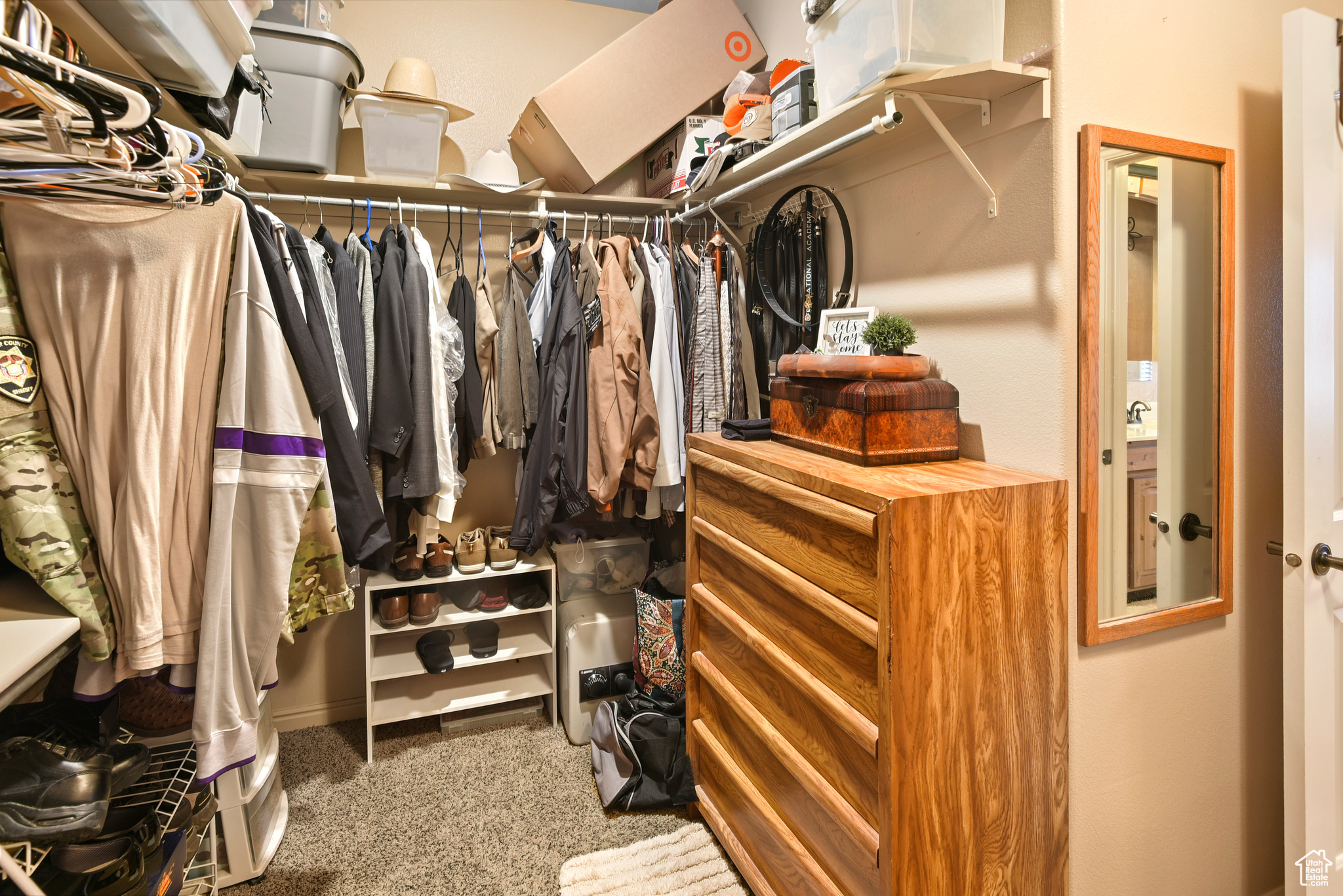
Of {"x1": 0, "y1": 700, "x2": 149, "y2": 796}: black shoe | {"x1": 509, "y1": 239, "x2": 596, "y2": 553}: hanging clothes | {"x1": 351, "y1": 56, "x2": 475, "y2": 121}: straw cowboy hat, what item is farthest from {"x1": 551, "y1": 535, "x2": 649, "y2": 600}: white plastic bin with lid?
{"x1": 351, "y1": 56, "x2": 475, "y2": 121}: straw cowboy hat

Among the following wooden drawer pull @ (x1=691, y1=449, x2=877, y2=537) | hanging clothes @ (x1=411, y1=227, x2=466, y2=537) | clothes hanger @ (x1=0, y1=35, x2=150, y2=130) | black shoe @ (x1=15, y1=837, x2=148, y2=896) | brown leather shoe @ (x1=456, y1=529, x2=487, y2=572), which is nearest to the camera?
clothes hanger @ (x1=0, y1=35, x2=150, y2=130)

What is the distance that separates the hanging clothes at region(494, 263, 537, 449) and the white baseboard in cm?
117

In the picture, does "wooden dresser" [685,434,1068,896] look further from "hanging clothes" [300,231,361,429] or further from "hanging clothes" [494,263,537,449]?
"hanging clothes" [300,231,361,429]

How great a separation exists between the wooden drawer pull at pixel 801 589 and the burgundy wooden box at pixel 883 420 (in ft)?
0.84

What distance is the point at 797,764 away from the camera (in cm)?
144

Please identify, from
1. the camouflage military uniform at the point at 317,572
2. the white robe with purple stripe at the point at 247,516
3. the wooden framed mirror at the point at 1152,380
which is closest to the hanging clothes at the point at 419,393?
the camouflage military uniform at the point at 317,572

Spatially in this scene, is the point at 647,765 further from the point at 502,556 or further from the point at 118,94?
the point at 118,94

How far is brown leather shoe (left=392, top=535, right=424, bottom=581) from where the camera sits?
7.41 feet

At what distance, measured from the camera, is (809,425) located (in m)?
1.54

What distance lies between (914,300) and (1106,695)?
0.89 m

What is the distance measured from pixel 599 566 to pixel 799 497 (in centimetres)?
133

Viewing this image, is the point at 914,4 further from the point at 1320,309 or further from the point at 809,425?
the point at 1320,309

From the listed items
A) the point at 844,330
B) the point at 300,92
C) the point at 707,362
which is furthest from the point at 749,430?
the point at 300,92

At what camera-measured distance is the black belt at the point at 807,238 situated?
1.80 meters
